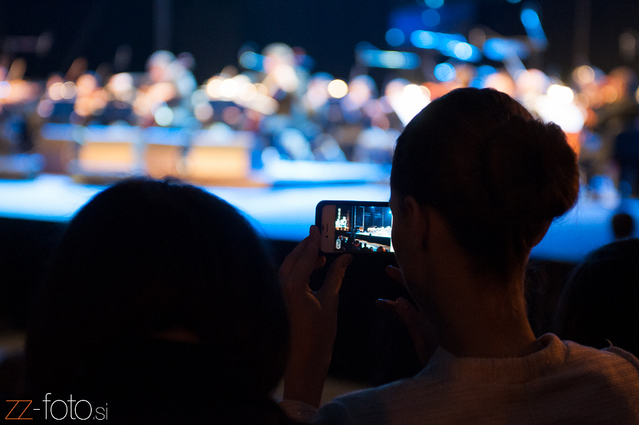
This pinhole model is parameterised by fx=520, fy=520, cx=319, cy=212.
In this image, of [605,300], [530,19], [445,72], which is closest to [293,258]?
[605,300]

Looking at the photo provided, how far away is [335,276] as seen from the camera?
0.60 meters

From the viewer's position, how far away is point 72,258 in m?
0.41

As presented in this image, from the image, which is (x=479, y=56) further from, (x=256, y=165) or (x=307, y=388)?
(x=307, y=388)

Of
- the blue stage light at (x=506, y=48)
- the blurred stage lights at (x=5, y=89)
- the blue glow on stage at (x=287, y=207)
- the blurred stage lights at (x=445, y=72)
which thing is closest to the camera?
the blue glow on stage at (x=287, y=207)

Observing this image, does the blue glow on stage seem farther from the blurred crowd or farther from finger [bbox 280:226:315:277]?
the blurred crowd

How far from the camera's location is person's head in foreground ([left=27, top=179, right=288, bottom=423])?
37 centimetres

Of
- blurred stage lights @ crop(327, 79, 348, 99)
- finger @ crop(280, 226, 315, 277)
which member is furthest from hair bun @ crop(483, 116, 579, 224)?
blurred stage lights @ crop(327, 79, 348, 99)

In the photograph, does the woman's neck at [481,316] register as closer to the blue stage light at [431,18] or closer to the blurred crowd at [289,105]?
the blurred crowd at [289,105]

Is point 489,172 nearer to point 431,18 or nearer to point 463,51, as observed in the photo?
point 463,51

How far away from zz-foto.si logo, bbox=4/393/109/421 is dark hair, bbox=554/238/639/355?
555mm

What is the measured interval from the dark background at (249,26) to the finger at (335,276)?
5.74 m

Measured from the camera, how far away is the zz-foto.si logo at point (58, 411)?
37 cm

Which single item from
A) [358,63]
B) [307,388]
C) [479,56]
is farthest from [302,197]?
[479,56]

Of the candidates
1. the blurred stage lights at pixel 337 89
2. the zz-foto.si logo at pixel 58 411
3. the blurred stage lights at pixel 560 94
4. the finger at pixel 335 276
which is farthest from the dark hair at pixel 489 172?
the blurred stage lights at pixel 337 89
